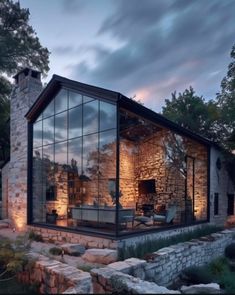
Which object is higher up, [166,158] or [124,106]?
[124,106]

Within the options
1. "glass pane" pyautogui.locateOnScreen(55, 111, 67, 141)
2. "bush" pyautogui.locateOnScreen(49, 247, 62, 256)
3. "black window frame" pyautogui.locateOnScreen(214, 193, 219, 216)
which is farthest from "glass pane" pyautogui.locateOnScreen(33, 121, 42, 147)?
"black window frame" pyautogui.locateOnScreen(214, 193, 219, 216)

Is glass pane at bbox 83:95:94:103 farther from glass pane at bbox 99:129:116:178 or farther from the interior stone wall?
the interior stone wall

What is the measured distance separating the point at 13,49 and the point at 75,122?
10977mm

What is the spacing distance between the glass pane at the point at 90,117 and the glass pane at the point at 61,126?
3.72ft

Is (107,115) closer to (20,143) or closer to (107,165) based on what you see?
(107,165)

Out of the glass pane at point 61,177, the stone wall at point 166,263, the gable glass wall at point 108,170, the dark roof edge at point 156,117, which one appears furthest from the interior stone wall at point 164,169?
the glass pane at point 61,177

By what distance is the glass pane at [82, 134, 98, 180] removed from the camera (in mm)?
8391

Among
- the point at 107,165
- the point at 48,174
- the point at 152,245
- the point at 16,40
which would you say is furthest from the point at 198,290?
the point at 16,40

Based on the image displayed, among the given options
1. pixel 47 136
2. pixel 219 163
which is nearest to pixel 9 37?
pixel 47 136

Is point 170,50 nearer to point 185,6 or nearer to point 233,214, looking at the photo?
point 185,6

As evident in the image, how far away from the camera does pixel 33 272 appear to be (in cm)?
510

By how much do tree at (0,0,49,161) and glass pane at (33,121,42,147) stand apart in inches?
285

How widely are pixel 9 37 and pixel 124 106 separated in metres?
12.9

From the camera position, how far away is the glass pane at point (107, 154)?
310 inches
